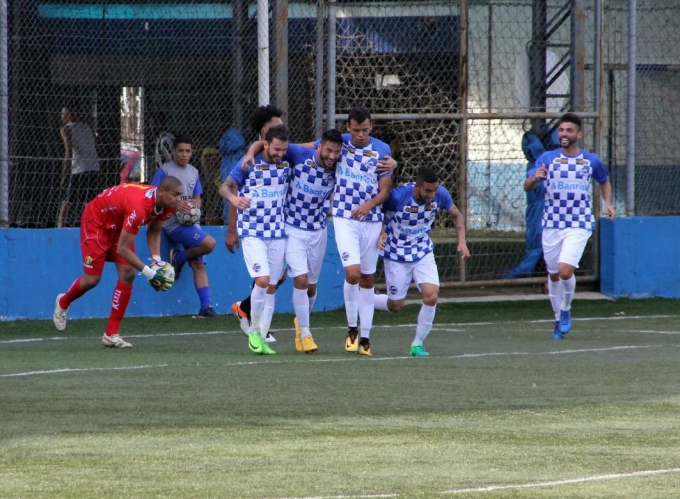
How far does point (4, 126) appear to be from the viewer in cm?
1307

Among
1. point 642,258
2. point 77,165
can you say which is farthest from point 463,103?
point 77,165

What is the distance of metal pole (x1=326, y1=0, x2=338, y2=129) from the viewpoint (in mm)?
14602

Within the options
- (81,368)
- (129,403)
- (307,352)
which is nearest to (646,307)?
(307,352)

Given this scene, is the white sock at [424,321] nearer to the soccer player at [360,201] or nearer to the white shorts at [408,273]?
the white shorts at [408,273]

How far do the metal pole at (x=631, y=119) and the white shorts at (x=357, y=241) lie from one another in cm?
671

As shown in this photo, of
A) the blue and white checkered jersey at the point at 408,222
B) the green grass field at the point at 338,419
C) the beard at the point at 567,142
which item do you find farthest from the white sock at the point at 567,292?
the blue and white checkered jersey at the point at 408,222

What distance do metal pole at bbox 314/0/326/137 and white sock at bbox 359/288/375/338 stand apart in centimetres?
451

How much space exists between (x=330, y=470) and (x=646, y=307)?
10374 mm

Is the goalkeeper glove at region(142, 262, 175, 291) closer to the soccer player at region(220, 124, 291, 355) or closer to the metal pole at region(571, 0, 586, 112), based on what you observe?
the soccer player at region(220, 124, 291, 355)

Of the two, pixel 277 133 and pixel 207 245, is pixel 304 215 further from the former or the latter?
pixel 207 245

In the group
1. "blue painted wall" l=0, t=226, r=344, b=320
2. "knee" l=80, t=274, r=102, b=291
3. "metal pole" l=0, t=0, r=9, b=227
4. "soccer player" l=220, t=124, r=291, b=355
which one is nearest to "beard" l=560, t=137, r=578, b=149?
"soccer player" l=220, t=124, r=291, b=355

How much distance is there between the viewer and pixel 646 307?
50.2 feet

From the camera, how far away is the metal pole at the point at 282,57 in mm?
14320

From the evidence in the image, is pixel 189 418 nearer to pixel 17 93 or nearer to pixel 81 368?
pixel 81 368
